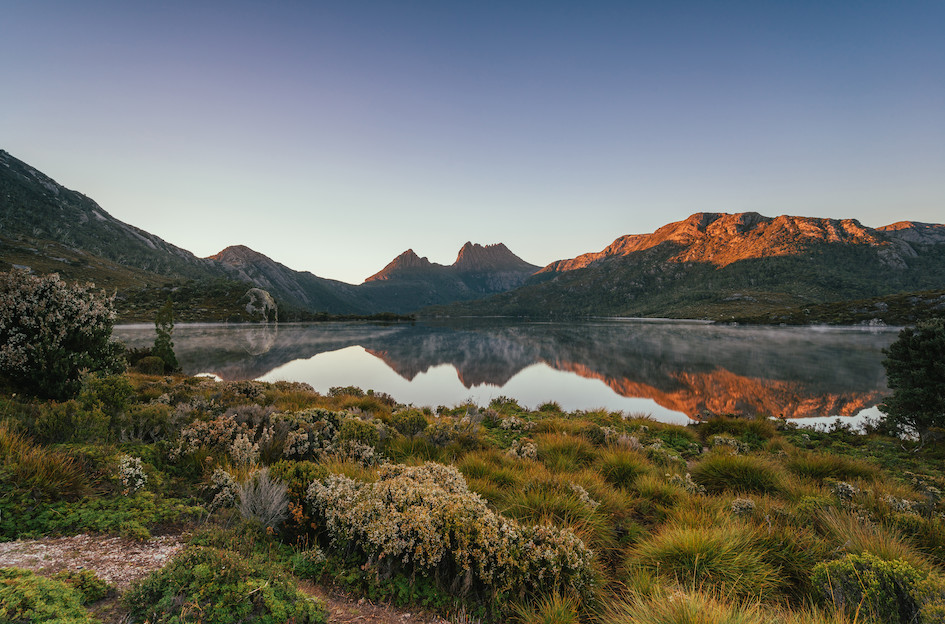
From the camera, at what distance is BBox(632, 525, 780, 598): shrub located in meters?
3.87

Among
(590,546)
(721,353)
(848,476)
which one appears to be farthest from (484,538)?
(721,353)

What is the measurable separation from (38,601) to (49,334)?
923cm

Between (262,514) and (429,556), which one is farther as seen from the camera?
(262,514)

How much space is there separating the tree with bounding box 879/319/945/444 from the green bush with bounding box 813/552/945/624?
11.7 metres

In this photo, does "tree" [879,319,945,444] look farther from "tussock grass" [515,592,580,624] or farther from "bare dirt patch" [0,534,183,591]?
"bare dirt patch" [0,534,183,591]

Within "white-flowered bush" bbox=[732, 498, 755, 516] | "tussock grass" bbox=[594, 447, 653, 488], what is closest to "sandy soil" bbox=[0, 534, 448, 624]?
"white-flowered bush" bbox=[732, 498, 755, 516]

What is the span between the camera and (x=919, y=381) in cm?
1115

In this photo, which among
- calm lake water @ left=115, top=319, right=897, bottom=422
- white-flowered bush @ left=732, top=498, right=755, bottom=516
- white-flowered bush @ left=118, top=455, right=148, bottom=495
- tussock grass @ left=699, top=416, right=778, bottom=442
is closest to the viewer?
white-flowered bush @ left=118, top=455, right=148, bottom=495

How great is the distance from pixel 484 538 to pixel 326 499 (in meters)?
2.22

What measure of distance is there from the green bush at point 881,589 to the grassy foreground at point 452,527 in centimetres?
2

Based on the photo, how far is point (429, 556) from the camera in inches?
147

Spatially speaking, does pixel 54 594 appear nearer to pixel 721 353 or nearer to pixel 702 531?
pixel 702 531

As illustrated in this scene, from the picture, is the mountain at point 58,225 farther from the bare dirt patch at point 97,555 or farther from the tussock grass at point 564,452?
the tussock grass at point 564,452

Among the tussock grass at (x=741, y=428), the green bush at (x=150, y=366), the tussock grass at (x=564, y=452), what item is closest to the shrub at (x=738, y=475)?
the tussock grass at (x=564, y=452)
